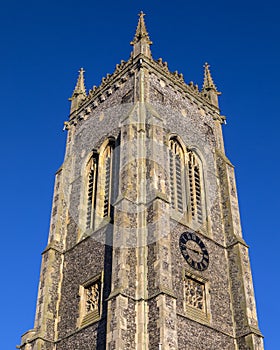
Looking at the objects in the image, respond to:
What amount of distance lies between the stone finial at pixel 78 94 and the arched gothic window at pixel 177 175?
822 centimetres

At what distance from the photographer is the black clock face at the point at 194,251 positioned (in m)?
21.1

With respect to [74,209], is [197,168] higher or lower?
higher

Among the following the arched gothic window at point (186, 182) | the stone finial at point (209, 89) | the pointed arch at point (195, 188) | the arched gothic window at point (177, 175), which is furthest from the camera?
the stone finial at point (209, 89)

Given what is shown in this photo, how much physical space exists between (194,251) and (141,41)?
12.0 meters

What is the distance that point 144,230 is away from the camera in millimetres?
19797

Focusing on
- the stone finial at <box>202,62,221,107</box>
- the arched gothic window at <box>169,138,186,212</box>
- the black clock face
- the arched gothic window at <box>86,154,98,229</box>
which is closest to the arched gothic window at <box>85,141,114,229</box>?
the arched gothic window at <box>86,154,98,229</box>

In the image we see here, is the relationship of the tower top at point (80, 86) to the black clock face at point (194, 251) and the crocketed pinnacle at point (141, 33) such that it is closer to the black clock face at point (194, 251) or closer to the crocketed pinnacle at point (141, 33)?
the crocketed pinnacle at point (141, 33)

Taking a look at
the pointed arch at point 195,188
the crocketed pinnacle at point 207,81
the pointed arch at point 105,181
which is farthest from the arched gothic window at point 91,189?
the crocketed pinnacle at point 207,81

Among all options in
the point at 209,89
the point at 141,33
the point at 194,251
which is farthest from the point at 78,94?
the point at 194,251

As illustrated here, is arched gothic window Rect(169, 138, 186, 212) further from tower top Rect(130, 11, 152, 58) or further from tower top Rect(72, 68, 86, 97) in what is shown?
tower top Rect(72, 68, 86, 97)

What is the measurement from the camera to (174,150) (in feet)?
82.3

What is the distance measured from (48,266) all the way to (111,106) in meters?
8.81

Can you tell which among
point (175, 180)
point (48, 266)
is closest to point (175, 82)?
point (175, 180)

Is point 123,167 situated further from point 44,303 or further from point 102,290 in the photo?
point 44,303
